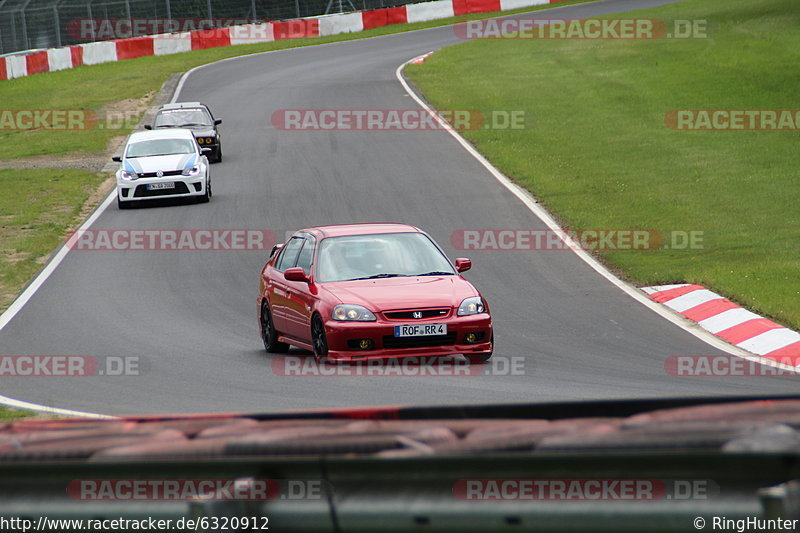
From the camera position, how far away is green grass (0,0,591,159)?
120ft

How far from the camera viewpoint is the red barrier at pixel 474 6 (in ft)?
195

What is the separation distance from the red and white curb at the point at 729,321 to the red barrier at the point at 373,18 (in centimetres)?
4350

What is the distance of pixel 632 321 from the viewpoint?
559 inches

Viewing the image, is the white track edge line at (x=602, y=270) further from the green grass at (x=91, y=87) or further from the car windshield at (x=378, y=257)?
the green grass at (x=91, y=87)

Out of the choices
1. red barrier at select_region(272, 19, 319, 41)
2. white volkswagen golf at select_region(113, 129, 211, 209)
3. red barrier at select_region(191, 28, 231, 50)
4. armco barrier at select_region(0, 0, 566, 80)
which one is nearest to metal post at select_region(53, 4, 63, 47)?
armco barrier at select_region(0, 0, 566, 80)

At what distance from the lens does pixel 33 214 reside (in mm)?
24891

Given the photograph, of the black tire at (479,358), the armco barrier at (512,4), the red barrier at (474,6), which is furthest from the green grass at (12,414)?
the red barrier at (474,6)

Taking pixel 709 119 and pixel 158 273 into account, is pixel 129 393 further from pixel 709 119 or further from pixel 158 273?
pixel 709 119

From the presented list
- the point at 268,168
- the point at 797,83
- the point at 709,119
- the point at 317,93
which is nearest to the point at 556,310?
the point at 268,168

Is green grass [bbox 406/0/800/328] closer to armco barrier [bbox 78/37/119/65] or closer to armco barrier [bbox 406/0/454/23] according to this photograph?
armco barrier [bbox 406/0/454/23]

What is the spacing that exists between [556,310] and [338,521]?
11188 millimetres

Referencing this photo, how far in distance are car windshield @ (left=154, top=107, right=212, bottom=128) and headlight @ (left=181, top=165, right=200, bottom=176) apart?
19.8 ft

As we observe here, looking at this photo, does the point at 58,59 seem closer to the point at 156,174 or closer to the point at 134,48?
the point at 134,48

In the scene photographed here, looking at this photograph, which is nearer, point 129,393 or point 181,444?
point 181,444
